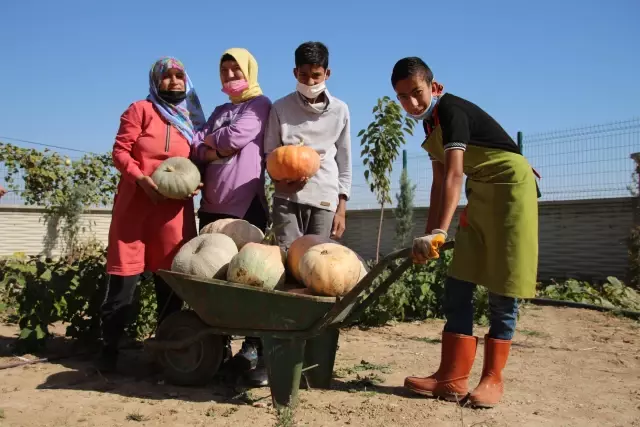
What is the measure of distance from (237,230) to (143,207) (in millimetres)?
641

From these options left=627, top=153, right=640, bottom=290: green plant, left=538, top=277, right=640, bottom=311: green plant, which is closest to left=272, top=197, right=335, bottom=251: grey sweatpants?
left=538, top=277, right=640, bottom=311: green plant

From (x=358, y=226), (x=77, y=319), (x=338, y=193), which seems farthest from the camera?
(x=358, y=226)

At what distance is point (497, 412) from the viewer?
3.21 metres

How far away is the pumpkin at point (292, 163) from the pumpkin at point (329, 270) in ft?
1.92

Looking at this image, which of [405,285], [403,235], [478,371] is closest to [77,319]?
[478,371]

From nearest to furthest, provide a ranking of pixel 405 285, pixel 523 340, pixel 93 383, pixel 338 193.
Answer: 1. pixel 93 383
2. pixel 338 193
3. pixel 523 340
4. pixel 405 285

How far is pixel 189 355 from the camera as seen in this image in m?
3.59

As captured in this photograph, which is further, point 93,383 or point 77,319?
point 77,319

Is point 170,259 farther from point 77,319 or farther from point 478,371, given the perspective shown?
point 478,371

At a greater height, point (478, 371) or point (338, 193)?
point (338, 193)

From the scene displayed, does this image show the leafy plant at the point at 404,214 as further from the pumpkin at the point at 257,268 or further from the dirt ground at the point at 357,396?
the pumpkin at the point at 257,268

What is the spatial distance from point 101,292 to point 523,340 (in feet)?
11.4

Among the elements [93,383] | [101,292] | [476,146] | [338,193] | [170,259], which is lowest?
[93,383]

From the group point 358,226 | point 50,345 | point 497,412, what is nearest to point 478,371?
point 497,412
